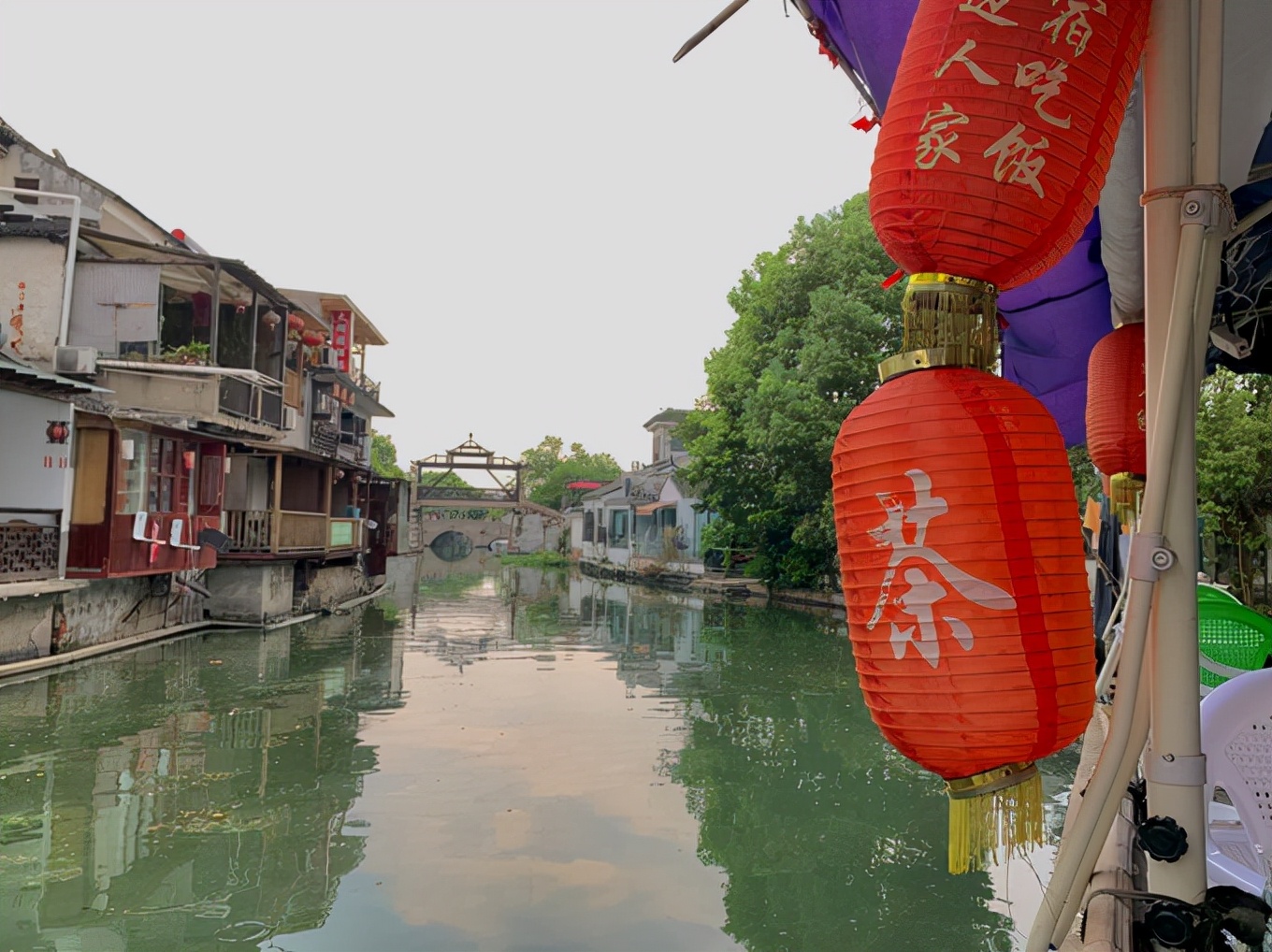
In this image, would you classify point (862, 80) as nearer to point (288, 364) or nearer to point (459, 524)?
point (288, 364)

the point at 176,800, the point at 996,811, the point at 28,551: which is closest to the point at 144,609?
the point at 28,551

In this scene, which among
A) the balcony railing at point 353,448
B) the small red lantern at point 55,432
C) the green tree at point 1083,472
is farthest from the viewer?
the balcony railing at point 353,448

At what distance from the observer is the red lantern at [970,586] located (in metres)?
1.35

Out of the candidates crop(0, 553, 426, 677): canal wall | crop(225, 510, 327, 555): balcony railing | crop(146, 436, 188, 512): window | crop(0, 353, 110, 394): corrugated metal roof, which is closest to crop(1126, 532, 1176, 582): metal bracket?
crop(0, 353, 110, 394): corrugated metal roof

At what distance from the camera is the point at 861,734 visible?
9664 mm

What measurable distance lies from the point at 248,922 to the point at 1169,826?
16.7 ft

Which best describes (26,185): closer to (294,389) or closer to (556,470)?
(294,389)

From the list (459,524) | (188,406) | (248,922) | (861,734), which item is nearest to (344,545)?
(188,406)

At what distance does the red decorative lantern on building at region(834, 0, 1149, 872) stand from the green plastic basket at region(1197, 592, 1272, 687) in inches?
132

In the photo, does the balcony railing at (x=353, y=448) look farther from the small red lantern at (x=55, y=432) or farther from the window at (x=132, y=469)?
the small red lantern at (x=55, y=432)

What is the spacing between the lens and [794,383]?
20797mm

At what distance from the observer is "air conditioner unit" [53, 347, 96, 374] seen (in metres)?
12.0

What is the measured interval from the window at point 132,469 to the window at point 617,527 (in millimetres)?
29039

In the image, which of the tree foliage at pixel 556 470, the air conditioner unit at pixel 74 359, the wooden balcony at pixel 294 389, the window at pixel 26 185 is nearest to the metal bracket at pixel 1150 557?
the air conditioner unit at pixel 74 359
